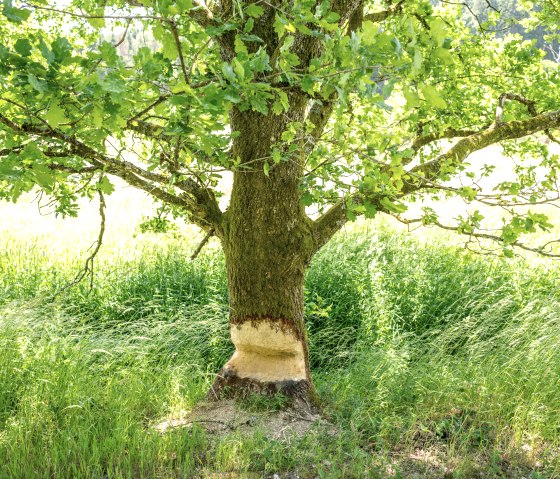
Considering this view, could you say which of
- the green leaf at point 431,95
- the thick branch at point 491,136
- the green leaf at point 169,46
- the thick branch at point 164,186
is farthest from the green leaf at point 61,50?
the thick branch at point 491,136

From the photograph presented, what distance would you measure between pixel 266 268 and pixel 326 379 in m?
1.83

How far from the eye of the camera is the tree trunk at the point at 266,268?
4.24m

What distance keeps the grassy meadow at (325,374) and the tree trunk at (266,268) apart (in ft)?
1.53

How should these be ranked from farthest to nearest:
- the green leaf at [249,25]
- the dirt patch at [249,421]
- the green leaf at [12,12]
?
1. the dirt patch at [249,421]
2. the green leaf at [249,25]
3. the green leaf at [12,12]

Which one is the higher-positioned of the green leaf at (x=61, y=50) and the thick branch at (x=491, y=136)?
the thick branch at (x=491, y=136)

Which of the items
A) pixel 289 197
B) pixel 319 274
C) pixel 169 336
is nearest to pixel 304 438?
pixel 289 197

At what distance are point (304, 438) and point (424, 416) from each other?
0.94 m

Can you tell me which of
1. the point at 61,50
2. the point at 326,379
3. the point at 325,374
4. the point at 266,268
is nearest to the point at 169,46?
the point at 61,50

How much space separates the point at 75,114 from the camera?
2.72 metres

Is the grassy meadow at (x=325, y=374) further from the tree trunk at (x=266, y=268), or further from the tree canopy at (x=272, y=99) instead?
the tree canopy at (x=272, y=99)

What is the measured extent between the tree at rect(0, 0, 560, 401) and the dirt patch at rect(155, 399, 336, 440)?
15 centimetres

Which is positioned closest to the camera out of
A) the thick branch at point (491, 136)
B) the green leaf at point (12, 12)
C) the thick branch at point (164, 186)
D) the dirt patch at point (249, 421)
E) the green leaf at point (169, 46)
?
the green leaf at point (12, 12)

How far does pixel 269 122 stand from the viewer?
4164 millimetres

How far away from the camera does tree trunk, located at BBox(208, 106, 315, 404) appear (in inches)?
167
